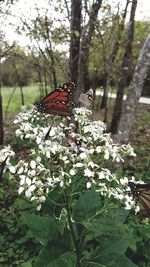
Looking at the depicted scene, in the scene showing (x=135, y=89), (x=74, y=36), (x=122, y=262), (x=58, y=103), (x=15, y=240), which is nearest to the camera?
(x=122, y=262)

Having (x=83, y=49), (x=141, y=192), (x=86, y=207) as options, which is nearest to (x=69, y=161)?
(x=86, y=207)

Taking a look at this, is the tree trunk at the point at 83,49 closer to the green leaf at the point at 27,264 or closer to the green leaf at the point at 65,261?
the green leaf at the point at 27,264

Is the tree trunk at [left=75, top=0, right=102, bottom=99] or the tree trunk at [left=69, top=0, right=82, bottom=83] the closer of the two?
the tree trunk at [left=75, top=0, right=102, bottom=99]

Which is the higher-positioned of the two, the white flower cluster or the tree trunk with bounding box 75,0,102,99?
the tree trunk with bounding box 75,0,102,99

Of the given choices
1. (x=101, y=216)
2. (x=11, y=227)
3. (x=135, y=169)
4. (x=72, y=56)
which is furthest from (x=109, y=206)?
(x=72, y=56)

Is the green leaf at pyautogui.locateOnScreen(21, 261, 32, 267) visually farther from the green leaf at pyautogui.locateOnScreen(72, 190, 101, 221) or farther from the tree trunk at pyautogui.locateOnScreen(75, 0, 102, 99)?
the tree trunk at pyautogui.locateOnScreen(75, 0, 102, 99)

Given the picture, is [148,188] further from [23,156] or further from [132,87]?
[23,156]

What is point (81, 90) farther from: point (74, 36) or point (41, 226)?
point (41, 226)

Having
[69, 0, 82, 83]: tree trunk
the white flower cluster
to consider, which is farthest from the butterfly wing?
[69, 0, 82, 83]: tree trunk
